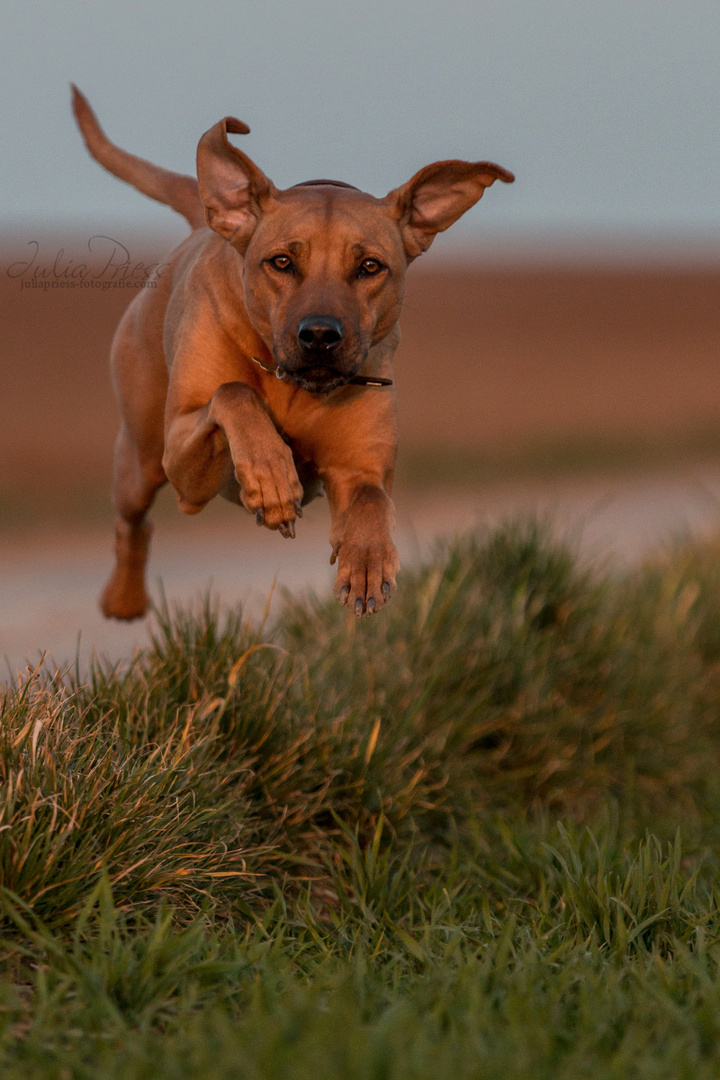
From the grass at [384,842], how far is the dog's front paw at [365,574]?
75cm

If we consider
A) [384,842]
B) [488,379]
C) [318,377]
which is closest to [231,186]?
[318,377]

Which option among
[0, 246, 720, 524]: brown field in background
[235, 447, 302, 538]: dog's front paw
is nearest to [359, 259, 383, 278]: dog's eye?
[235, 447, 302, 538]: dog's front paw

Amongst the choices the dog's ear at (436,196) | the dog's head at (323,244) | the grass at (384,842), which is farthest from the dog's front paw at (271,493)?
the dog's ear at (436,196)

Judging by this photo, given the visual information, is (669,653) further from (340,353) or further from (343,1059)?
(343,1059)

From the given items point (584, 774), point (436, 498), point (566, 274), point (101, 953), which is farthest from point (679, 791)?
point (566, 274)

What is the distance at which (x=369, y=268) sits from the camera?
12.1 feet

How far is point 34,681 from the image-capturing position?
3762mm

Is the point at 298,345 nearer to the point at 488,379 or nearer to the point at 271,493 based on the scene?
the point at 271,493

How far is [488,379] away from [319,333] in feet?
67.2

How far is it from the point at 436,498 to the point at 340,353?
35.0ft

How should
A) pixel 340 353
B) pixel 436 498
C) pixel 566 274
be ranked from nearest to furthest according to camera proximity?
pixel 340 353 < pixel 436 498 < pixel 566 274

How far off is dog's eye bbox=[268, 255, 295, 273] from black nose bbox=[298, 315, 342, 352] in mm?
263

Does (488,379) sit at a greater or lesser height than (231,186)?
greater
